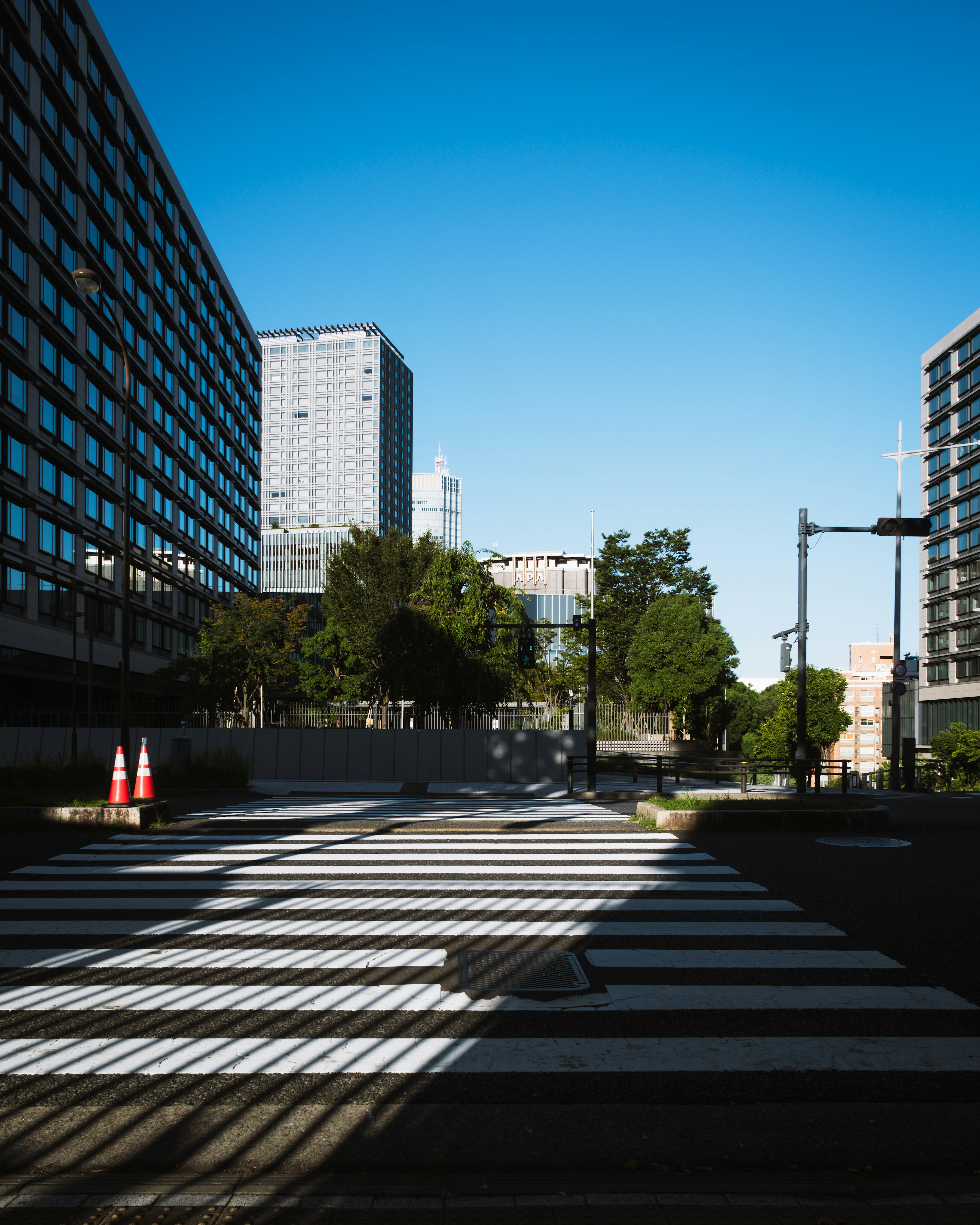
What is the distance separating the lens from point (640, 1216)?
3.32m

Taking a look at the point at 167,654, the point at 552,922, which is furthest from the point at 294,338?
the point at 552,922

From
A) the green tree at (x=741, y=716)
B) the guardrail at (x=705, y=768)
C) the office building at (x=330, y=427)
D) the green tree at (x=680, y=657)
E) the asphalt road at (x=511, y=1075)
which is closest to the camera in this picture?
the asphalt road at (x=511, y=1075)

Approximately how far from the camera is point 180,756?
21781mm

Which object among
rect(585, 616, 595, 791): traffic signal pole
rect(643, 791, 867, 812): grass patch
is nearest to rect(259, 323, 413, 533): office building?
rect(585, 616, 595, 791): traffic signal pole

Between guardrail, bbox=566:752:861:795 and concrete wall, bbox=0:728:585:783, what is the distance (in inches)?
45.8

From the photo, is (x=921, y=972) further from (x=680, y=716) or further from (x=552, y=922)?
(x=680, y=716)

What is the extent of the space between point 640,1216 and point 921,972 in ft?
12.4

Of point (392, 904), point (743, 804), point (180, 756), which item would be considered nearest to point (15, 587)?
point (180, 756)

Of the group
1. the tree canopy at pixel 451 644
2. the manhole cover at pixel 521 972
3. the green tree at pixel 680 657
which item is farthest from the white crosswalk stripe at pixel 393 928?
the green tree at pixel 680 657

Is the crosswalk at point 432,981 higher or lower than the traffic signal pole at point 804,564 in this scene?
lower

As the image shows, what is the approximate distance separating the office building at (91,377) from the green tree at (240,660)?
6312 millimetres

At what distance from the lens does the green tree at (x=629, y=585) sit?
222 ft

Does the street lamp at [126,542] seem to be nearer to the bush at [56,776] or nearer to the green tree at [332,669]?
the bush at [56,776]

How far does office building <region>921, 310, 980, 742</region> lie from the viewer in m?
79.5
